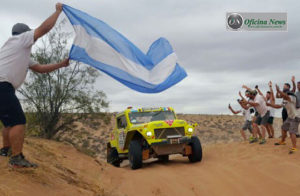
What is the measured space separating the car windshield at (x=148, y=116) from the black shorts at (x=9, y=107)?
5.92 m

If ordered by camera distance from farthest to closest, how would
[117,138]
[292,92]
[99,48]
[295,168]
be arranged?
1. [117,138]
2. [292,92]
3. [295,168]
4. [99,48]

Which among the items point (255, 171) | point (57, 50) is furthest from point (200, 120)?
point (255, 171)

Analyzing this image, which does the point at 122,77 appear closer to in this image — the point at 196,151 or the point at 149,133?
the point at 149,133

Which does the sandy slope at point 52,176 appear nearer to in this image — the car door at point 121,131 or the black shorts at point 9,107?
the black shorts at point 9,107

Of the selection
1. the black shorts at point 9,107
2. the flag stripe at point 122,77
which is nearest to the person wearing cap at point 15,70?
the black shorts at point 9,107

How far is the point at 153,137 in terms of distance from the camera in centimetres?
944

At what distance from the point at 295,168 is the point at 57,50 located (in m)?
10.8

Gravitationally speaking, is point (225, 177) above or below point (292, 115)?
below

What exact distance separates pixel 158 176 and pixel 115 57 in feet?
10.4

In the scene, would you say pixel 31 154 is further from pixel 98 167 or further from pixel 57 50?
pixel 57 50

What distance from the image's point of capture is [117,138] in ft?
38.0

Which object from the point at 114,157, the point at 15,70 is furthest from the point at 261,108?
the point at 15,70

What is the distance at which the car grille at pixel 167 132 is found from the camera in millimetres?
9562

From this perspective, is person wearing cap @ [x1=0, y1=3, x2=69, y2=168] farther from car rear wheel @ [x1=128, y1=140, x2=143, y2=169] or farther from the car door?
the car door
